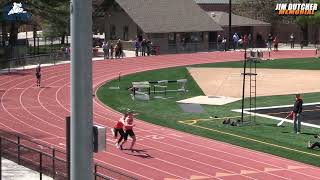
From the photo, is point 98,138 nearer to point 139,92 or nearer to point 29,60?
point 139,92

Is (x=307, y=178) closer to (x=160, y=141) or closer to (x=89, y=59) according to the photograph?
(x=160, y=141)

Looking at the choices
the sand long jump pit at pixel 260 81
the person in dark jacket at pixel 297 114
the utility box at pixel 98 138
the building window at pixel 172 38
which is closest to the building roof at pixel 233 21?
the building window at pixel 172 38

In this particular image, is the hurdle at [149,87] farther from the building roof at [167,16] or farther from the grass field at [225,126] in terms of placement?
the building roof at [167,16]

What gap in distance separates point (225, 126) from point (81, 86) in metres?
21.3

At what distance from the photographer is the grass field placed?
76.3ft

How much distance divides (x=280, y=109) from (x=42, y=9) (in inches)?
1326

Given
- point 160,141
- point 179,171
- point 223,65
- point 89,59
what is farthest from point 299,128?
point 223,65

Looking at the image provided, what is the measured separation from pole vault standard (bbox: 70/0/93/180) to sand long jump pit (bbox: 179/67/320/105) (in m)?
28.4

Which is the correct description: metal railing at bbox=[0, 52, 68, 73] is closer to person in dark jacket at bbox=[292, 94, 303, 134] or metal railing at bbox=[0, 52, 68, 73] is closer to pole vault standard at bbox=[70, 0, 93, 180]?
person in dark jacket at bbox=[292, 94, 303, 134]

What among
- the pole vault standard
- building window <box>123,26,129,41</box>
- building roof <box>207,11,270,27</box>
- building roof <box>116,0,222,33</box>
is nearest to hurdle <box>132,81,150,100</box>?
the pole vault standard

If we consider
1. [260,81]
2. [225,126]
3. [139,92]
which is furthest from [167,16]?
[225,126]

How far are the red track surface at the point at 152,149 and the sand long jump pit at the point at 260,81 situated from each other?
307 inches

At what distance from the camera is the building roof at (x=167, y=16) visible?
6781 centimetres

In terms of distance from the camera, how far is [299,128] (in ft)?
84.5
